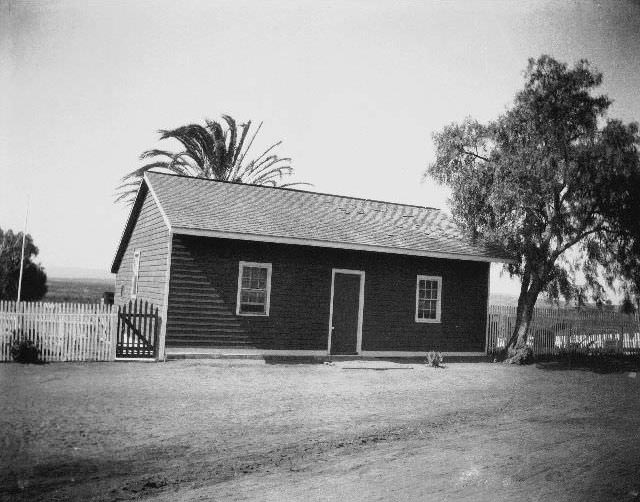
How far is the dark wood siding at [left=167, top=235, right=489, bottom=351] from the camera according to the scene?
594 inches

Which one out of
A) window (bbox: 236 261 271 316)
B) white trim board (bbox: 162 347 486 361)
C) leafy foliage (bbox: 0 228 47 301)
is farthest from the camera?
leafy foliage (bbox: 0 228 47 301)

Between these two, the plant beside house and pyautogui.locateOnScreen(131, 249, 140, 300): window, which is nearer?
the plant beside house

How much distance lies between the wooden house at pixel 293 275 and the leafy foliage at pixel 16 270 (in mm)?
11292

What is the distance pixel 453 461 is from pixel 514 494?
119 centimetres

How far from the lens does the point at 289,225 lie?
55.1ft

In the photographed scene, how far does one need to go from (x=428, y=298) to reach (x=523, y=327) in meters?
3.75

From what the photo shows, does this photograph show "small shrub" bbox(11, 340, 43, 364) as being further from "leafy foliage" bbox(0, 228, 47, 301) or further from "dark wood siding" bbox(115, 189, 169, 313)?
"leafy foliage" bbox(0, 228, 47, 301)

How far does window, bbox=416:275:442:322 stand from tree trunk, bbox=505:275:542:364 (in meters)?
2.95

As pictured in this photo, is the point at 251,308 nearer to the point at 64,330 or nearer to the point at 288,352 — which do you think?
the point at 288,352

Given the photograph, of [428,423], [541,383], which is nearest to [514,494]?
[428,423]

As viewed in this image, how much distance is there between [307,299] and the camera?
16578 millimetres

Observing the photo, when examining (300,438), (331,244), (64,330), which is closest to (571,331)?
(331,244)

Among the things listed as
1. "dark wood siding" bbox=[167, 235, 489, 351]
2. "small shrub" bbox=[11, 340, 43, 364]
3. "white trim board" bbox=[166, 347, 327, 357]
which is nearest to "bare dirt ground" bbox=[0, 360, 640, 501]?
"small shrub" bbox=[11, 340, 43, 364]

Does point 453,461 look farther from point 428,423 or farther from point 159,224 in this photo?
point 159,224
